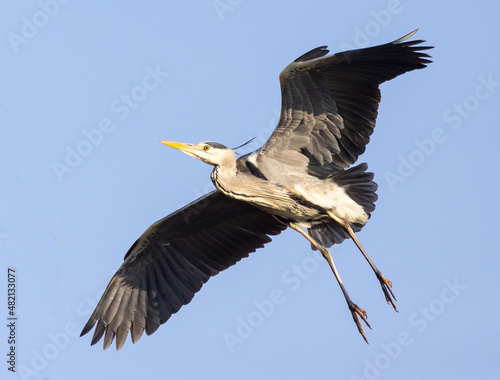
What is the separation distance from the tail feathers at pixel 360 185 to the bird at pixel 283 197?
0.04 feet

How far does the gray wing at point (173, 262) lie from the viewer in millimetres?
10008

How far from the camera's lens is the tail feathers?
900 cm

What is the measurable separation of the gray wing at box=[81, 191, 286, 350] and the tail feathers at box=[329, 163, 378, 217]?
1.29 m

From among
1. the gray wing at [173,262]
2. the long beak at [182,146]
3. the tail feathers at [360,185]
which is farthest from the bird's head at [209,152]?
the tail feathers at [360,185]

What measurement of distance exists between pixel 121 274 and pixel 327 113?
3296mm

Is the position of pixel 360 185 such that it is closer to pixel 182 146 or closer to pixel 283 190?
pixel 283 190

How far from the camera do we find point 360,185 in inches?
356

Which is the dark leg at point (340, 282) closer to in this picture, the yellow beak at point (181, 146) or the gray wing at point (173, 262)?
the gray wing at point (173, 262)

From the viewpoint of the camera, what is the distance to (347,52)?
8.69 m

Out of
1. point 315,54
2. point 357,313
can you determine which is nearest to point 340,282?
point 357,313

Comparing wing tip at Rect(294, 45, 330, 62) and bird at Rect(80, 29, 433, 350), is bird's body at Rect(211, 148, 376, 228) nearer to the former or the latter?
bird at Rect(80, 29, 433, 350)

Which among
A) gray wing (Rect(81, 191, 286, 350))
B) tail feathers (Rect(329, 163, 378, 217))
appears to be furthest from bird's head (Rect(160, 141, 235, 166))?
tail feathers (Rect(329, 163, 378, 217))

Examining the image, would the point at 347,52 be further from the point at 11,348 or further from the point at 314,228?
the point at 11,348

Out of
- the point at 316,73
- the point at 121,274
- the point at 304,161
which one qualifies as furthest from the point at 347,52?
the point at 121,274
